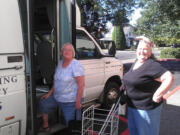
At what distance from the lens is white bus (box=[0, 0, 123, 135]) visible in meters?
2.62

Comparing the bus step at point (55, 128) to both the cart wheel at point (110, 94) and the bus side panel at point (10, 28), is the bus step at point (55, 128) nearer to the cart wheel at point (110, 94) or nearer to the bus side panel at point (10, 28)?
the bus side panel at point (10, 28)

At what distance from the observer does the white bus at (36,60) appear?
2.62m

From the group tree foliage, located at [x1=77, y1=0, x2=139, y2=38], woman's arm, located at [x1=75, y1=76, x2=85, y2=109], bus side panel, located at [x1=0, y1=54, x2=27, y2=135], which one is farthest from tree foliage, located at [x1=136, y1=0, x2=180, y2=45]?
bus side panel, located at [x1=0, y1=54, x2=27, y2=135]

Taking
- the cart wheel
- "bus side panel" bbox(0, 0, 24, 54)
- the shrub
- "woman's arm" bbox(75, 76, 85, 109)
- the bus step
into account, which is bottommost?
the bus step

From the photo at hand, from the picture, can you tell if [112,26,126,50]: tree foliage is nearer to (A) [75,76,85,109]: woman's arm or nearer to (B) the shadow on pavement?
(B) the shadow on pavement

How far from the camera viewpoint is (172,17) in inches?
656

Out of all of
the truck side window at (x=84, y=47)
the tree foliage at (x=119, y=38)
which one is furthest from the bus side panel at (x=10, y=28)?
the tree foliage at (x=119, y=38)

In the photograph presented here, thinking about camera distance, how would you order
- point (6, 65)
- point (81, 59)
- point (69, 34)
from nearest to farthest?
1. point (6, 65)
2. point (69, 34)
3. point (81, 59)

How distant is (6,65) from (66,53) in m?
0.87

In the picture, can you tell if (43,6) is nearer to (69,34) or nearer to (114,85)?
(69,34)

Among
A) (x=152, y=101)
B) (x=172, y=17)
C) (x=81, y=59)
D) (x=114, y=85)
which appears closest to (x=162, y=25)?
(x=172, y=17)

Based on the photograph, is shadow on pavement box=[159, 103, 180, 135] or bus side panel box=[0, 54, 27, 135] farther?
shadow on pavement box=[159, 103, 180, 135]

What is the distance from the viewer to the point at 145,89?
270 cm

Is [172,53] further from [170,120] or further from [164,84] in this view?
[164,84]
